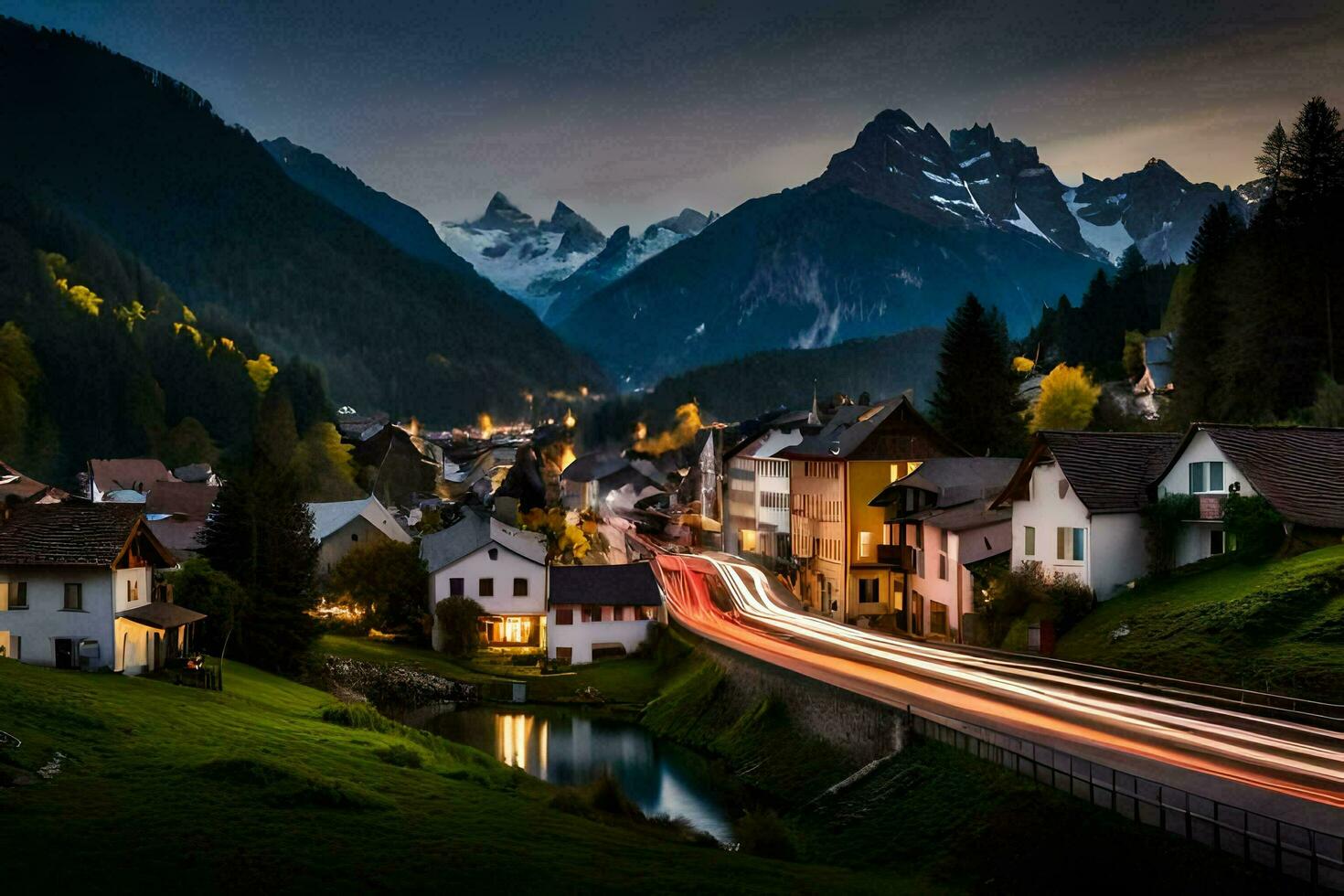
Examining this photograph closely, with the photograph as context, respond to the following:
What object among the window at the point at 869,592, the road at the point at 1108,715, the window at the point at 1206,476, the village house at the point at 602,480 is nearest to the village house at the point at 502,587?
the window at the point at 869,592

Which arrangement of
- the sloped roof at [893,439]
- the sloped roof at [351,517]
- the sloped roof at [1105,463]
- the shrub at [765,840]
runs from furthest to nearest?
the sloped roof at [351,517], the sloped roof at [893,439], the sloped roof at [1105,463], the shrub at [765,840]

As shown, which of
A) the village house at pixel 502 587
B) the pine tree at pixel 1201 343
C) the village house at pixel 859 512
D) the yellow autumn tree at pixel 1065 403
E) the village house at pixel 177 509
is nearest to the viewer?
the village house at pixel 859 512

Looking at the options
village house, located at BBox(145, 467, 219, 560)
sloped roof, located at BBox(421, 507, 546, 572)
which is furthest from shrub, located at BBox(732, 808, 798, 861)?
village house, located at BBox(145, 467, 219, 560)

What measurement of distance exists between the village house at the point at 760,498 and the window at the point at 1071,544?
4033 cm

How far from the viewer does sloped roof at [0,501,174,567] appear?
1981 inches

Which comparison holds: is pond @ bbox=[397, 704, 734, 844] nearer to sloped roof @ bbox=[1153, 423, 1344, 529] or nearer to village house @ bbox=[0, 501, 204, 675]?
village house @ bbox=[0, 501, 204, 675]

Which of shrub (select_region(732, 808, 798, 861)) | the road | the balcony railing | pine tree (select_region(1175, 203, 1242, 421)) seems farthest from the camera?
pine tree (select_region(1175, 203, 1242, 421))

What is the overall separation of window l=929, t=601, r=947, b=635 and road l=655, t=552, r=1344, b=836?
21.2 ft

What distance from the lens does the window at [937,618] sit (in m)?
65.1

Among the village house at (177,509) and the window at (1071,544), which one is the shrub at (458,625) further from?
the window at (1071,544)

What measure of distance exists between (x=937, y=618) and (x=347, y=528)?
5106cm

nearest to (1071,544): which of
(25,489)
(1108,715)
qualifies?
(1108,715)

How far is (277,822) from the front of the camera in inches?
1110

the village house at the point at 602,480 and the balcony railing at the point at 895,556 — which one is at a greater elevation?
the village house at the point at 602,480
